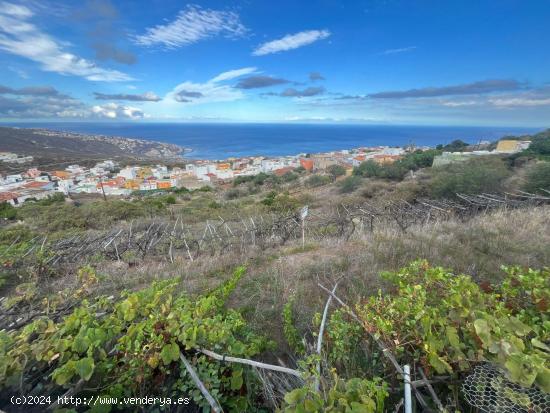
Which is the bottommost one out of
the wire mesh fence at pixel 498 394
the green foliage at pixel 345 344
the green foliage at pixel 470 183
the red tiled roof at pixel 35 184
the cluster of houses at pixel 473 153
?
the red tiled roof at pixel 35 184

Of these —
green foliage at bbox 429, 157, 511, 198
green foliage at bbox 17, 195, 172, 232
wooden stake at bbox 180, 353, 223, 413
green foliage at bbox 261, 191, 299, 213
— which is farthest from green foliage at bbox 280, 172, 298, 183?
wooden stake at bbox 180, 353, 223, 413

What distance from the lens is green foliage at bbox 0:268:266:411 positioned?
140cm

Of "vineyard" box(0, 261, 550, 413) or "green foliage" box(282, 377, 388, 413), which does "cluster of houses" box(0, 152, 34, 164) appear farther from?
"green foliage" box(282, 377, 388, 413)

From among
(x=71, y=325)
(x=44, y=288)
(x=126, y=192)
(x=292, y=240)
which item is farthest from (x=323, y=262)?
(x=126, y=192)

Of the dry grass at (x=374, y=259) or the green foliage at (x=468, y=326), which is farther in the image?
the dry grass at (x=374, y=259)

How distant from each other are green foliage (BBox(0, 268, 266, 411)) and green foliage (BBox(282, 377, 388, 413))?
54cm

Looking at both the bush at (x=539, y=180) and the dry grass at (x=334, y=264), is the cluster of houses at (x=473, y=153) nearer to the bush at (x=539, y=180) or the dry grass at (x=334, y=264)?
the bush at (x=539, y=180)

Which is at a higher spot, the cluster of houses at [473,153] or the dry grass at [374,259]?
the cluster of houses at [473,153]

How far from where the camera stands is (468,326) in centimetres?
133

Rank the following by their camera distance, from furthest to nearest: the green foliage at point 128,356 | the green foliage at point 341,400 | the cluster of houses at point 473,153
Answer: the cluster of houses at point 473,153 → the green foliage at point 128,356 → the green foliage at point 341,400

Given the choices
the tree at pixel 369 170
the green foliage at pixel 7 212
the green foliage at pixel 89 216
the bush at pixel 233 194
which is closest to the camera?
the green foliage at pixel 89 216

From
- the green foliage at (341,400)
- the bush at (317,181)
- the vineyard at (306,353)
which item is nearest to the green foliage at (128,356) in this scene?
the vineyard at (306,353)

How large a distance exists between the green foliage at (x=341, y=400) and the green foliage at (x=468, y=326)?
42 cm

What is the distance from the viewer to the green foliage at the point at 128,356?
1.40 m
